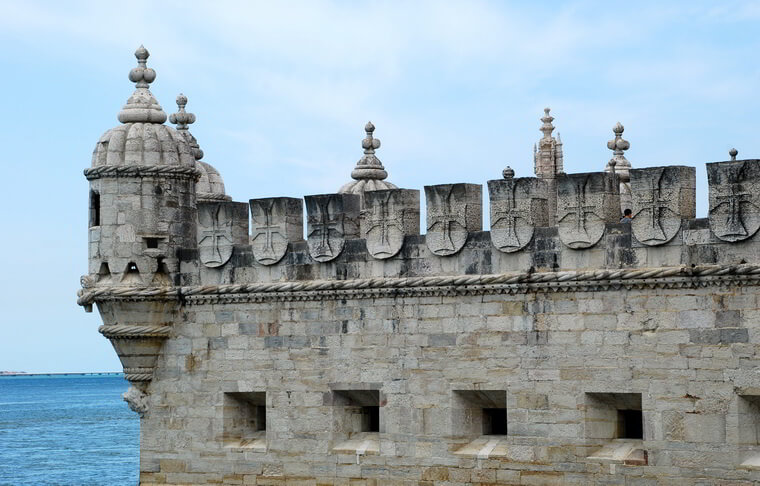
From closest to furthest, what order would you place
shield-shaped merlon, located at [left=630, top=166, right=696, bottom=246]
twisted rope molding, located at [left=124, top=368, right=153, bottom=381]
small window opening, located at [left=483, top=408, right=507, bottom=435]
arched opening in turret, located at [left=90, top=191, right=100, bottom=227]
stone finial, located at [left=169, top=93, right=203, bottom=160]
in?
1. shield-shaped merlon, located at [left=630, top=166, right=696, bottom=246]
2. small window opening, located at [left=483, top=408, right=507, bottom=435]
3. twisted rope molding, located at [left=124, top=368, right=153, bottom=381]
4. arched opening in turret, located at [left=90, top=191, right=100, bottom=227]
5. stone finial, located at [left=169, top=93, right=203, bottom=160]

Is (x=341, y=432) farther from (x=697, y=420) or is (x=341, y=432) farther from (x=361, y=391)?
(x=697, y=420)

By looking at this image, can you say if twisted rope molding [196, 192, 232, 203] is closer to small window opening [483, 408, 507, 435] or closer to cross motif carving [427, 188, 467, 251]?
cross motif carving [427, 188, 467, 251]

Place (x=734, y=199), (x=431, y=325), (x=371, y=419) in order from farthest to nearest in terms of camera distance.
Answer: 1. (x=371, y=419)
2. (x=431, y=325)
3. (x=734, y=199)

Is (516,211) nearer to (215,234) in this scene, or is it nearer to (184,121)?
(215,234)

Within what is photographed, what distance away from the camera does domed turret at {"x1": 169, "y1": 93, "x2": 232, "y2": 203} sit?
2789 cm

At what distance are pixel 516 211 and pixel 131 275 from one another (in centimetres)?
591

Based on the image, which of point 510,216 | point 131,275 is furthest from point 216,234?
point 510,216

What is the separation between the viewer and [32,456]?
61750 mm

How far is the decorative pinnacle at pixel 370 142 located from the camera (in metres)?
30.2

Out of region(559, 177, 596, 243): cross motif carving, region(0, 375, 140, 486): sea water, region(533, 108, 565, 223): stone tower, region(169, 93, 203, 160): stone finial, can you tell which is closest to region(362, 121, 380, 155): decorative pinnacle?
region(169, 93, 203, 160): stone finial

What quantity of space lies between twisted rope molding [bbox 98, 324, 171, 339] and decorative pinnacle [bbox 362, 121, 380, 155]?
7142 millimetres

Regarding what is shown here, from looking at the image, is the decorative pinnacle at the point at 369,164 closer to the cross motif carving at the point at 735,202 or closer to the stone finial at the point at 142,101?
the stone finial at the point at 142,101

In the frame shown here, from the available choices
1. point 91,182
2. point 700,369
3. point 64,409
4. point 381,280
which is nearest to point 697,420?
point 700,369

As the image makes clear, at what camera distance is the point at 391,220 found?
22297 millimetres
